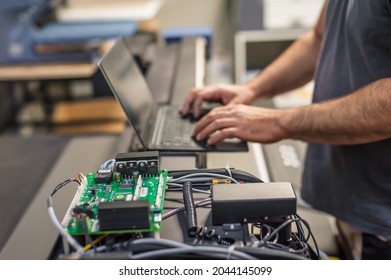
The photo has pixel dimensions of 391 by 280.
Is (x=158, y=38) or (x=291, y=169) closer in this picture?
(x=291, y=169)

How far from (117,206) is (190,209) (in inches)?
5.0

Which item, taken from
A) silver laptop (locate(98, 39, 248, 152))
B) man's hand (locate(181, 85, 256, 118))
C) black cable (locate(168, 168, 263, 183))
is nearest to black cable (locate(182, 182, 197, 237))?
black cable (locate(168, 168, 263, 183))

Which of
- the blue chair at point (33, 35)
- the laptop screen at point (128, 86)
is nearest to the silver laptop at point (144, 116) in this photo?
the laptop screen at point (128, 86)

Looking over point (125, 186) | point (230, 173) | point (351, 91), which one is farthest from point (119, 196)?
point (351, 91)

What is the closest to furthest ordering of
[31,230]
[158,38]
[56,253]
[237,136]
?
[56,253]
[31,230]
[237,136]
[158,38]

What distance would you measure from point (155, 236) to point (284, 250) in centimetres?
17

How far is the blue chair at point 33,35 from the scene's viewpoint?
2283 mm

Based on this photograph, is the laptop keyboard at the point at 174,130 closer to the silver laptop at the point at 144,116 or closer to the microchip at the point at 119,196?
the silver laptop at the point at 144,116

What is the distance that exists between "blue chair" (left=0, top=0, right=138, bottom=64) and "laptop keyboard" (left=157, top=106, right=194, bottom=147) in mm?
1174

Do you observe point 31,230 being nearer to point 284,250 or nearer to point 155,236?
point 155,236

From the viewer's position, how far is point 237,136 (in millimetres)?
1040

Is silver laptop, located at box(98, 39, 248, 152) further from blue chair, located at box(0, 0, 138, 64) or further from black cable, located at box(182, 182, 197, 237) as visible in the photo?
blue chair, located at box(0, 0, 138, 64)

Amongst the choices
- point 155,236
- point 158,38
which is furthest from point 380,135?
point 158,38

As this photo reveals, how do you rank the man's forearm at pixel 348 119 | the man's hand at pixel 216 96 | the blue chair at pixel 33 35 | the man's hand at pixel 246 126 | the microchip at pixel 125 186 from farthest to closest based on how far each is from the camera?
the blue chair at pixel 33 35, the man's hand at pixel 216 96, the man's hand at pixel 246 126, the man's forearm at pixel 348 119, the microchip at pixel 125 186
